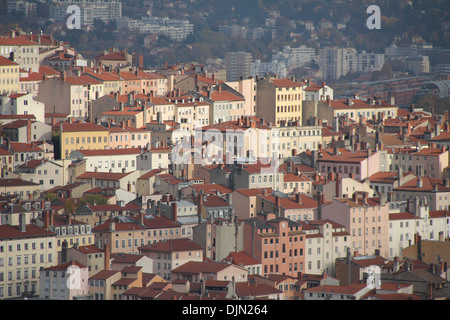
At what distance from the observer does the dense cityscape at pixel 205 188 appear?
126 feet

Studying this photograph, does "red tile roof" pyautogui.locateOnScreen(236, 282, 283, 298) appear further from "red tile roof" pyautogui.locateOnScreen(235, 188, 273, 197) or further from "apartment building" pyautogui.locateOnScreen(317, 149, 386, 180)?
"apartment building" pyautogui.locateOnScreen(317, 149, 386, 180)

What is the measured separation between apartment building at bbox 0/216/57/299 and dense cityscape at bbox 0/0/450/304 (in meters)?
0.04

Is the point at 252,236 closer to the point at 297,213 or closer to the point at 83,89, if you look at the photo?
the point at 297,213

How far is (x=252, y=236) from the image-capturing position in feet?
135

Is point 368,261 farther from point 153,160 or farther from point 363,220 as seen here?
point 153,160

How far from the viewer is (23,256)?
39.4 m

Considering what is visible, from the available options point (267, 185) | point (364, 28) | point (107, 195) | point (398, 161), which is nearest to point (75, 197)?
point (107, 195)

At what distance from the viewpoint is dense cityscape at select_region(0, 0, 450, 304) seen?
1512 inches

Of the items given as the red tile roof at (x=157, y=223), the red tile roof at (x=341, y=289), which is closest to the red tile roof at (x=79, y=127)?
the red tile roof at (x=157, y=223)

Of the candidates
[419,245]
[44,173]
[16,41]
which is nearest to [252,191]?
[419,245]

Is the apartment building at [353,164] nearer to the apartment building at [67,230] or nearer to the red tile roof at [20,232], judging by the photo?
the apartment building at [67,230]

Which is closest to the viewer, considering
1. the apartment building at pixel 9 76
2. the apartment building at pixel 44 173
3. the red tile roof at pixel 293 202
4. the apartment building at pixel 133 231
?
the apartment building at pixel 133 231

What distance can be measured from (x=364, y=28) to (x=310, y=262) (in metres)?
102

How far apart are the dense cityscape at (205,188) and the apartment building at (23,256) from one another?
0.12ft
